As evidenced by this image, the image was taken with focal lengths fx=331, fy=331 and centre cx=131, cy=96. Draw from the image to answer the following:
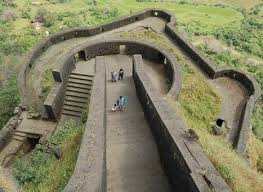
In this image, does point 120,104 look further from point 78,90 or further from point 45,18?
point 45,18

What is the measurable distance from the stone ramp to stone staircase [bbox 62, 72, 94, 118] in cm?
153

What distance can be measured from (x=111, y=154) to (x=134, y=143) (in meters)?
1.03

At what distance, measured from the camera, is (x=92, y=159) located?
31.6 feet

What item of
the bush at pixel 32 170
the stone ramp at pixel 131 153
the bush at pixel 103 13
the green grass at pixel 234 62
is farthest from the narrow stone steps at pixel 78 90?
the bush at pixel 103 13

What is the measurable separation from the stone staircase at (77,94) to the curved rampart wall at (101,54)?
12.6 inches

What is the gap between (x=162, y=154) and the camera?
11.3 m

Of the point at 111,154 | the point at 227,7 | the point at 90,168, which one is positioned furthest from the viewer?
the point at 227,7

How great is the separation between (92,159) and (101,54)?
10.3m

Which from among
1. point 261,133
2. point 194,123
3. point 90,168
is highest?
point 90,168

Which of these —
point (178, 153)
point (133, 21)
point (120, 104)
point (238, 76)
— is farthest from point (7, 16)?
point (178, 153)

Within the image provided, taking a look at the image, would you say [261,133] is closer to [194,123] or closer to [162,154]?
[194,123]

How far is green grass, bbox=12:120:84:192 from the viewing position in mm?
10711

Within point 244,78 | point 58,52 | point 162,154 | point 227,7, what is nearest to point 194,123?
point 162,154

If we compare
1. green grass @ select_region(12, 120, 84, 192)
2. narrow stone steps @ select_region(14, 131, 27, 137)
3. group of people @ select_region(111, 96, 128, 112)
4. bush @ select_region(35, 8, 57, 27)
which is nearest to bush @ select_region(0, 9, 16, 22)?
bush @ select_region(35, 8, 57, 27)
